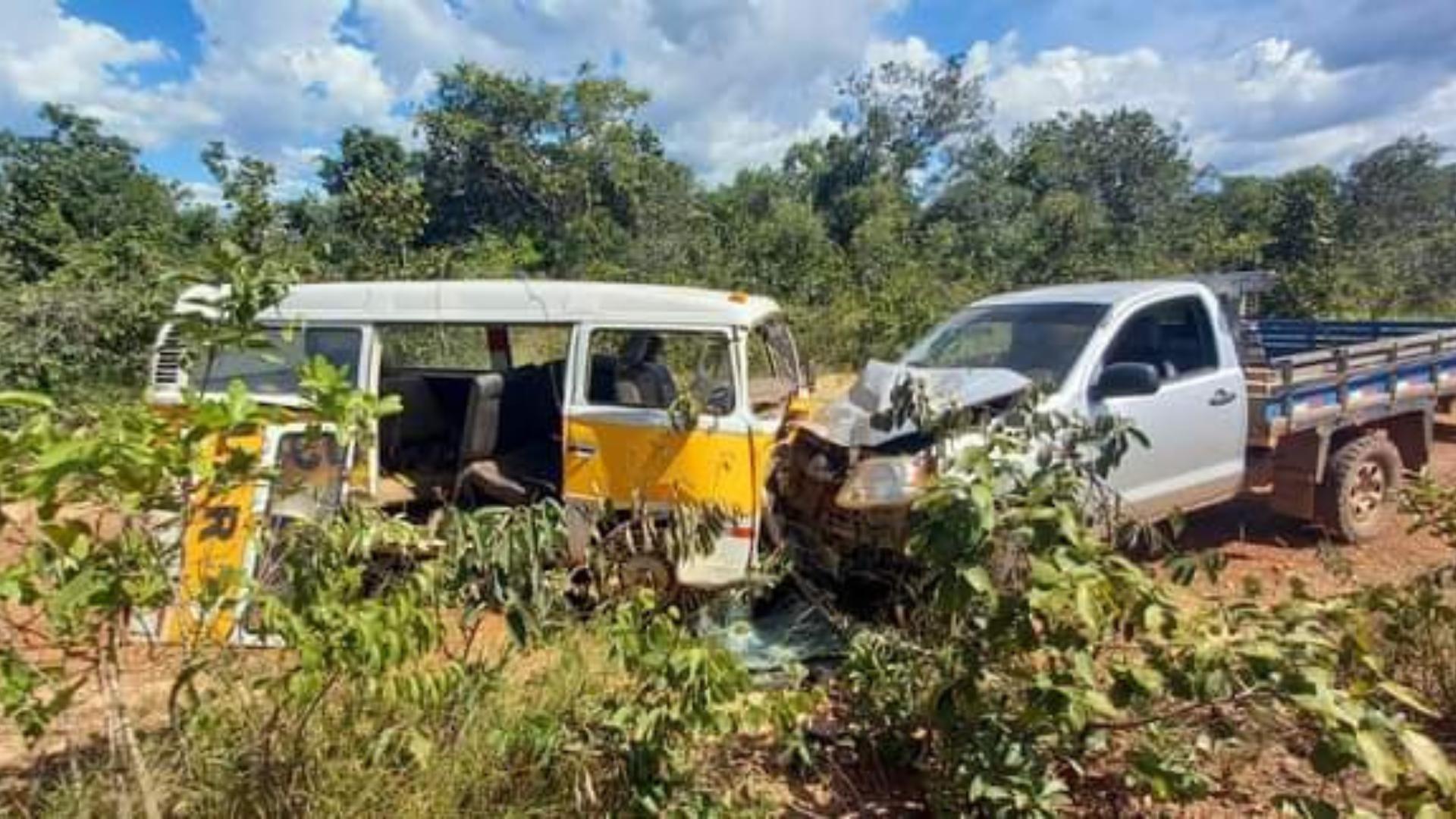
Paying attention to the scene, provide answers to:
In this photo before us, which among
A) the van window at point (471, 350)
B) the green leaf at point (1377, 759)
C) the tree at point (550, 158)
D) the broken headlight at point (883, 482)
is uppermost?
the tree at point (550, 158)

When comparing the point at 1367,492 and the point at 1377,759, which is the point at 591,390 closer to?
the point at 1377,759

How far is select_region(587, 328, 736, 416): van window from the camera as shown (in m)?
4.51

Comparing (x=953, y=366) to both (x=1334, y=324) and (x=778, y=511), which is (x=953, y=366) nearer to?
(x=778, y=511)

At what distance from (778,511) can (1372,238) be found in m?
25.8

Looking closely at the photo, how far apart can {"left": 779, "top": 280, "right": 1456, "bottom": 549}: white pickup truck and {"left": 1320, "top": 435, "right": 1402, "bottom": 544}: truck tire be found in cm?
1

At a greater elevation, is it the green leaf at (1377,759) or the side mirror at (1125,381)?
the side mirror at (1125,381)

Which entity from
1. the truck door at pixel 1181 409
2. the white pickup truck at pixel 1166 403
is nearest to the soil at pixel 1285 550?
the white pickup truck at pixel 1166 403

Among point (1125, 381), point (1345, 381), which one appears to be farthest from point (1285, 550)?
point (1125, 381)

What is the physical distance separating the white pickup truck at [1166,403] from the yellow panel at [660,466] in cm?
34

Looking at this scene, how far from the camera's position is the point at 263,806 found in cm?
223

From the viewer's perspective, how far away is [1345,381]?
18.1ft

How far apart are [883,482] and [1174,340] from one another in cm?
266

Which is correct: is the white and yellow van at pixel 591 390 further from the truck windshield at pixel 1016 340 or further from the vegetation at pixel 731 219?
the vegetation at pixel 731 219

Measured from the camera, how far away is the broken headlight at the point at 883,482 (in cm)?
386
